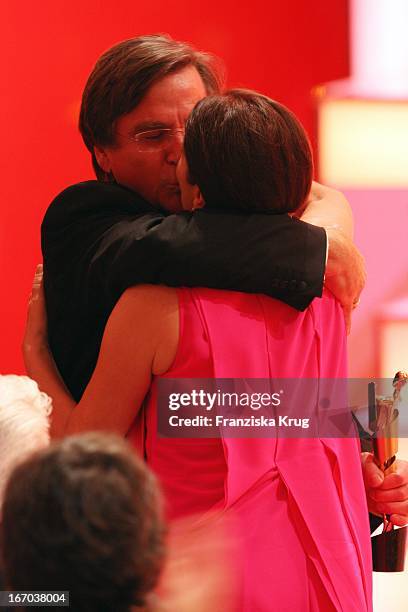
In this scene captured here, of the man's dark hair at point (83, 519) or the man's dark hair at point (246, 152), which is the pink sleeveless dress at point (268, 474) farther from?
the man's dark hair at point (83, 519)

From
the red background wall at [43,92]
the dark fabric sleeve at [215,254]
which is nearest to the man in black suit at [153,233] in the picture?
the dark fabric sleeve at [215,254]

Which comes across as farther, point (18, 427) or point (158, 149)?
point (158, 149)

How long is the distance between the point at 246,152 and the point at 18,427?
1.67ft

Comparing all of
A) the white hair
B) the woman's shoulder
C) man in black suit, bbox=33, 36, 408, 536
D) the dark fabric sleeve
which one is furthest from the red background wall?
the white hair

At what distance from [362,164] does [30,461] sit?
259 cm

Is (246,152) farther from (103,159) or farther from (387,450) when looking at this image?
(387,450)

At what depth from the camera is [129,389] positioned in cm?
144

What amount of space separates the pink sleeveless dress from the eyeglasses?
14.9 inches

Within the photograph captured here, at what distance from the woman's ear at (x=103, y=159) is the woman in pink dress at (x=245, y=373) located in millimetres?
349

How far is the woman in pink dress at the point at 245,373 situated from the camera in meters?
1.39

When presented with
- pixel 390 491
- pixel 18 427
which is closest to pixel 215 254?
pixel 18 427

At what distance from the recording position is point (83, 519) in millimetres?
772

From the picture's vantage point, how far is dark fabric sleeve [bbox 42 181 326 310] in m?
1.40

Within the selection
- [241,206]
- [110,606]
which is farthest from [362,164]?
[110,606]
